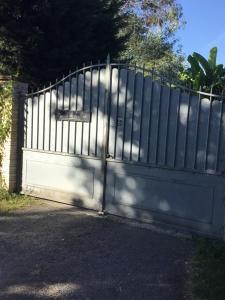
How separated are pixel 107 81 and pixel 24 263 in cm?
350

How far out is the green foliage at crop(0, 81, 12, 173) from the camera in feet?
29.8

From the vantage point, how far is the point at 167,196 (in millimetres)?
7078

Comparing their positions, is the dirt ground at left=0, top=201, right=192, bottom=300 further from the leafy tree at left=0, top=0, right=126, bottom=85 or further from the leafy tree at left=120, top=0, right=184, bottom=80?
the leafy tree at left=120, top=0, right=184, bottom=80

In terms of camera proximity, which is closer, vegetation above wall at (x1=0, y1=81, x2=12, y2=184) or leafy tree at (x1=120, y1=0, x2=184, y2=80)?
vegetation above wall at (x1=0, y1=81, x2=12, y2=184)

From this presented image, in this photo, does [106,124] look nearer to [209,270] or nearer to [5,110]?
[5,110]

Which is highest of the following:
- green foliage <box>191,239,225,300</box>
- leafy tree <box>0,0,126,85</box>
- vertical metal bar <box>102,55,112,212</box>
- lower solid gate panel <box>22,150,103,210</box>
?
leafy tree <box>0,0,126,85</box>

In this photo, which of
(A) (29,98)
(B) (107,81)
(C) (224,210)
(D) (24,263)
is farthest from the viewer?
(A) (29,98)

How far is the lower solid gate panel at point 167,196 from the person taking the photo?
659cm

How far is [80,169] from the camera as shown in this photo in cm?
827

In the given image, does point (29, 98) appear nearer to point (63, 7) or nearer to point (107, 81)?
point (107, 81)

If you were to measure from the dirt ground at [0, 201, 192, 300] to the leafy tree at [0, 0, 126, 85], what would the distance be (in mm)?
4492

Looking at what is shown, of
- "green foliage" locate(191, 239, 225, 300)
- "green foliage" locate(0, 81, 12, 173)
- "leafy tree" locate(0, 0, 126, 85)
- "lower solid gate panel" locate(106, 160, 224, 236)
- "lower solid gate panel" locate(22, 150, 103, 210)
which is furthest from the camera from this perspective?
"leafy tree" locate(0, 0, 126, 85)

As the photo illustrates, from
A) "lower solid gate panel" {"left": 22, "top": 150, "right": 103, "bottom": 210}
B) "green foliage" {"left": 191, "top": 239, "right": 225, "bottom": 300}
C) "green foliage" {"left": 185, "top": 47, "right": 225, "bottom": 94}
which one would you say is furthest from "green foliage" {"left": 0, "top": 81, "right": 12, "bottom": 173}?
"green foliage" {"left": 191, "top": 239, "right": 225, "bottom": 300}

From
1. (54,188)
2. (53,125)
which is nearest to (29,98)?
(53,125)
